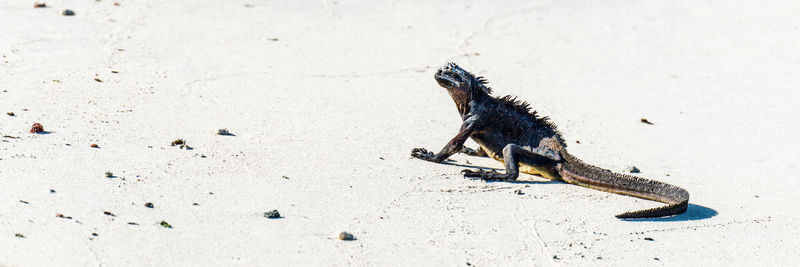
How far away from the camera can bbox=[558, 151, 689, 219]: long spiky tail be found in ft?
19.9

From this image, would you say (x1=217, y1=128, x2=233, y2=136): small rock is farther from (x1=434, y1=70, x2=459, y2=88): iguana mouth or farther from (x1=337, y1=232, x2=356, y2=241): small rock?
(x1=337, y1=232, x2=356, y2=241): small rock

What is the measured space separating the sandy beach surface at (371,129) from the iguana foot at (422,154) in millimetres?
83

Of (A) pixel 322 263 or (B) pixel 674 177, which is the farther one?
(B) pixel 674 177

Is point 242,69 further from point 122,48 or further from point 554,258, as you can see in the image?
point 554,258

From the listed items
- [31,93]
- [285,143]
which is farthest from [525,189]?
[31,93]

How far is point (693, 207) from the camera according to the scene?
250 inches

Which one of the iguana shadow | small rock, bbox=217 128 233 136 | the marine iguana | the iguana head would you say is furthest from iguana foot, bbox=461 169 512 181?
small rock, bbox=217 128 233 136

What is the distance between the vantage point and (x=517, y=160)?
6.80 m

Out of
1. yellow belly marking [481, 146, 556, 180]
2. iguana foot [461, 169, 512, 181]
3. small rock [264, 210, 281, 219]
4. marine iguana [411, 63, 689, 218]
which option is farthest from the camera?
yellow belly marking [481, 146, 556, 180]

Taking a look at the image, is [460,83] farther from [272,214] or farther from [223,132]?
[272,214]

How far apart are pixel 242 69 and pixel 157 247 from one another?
413 centimetres

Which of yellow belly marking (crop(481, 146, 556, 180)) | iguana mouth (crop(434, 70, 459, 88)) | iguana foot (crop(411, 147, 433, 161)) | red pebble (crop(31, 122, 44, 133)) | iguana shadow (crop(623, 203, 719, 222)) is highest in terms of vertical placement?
iguana mouth (crop(434, 70, 459, 88))

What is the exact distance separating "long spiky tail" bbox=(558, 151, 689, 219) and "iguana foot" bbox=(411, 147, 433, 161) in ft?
3.04

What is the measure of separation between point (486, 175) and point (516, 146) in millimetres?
356
